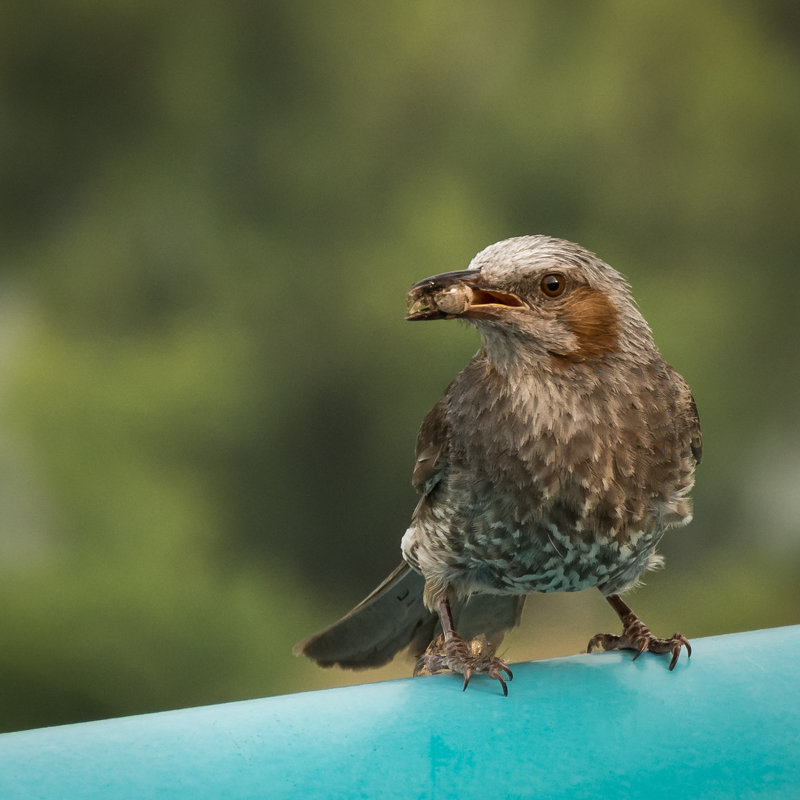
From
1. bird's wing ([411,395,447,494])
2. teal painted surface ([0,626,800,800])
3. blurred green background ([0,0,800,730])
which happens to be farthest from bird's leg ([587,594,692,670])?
blurred green background ([0,0,800,730])

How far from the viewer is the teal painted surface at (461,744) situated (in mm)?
873

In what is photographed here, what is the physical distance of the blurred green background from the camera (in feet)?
8.79

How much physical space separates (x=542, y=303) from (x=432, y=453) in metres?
0.24

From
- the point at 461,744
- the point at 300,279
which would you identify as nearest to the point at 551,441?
the point at 461,744

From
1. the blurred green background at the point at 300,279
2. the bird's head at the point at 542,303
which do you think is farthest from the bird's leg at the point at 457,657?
the blurred green background at the point at 300,279

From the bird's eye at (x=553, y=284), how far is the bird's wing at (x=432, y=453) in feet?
0.71

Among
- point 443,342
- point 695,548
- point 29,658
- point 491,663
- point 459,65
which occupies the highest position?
point 459,65

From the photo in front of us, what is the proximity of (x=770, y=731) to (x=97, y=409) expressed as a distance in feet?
6.61

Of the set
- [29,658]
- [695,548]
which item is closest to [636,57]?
[695,548]

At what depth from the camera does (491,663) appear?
1.18 metres

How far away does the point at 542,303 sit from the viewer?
1.17 meters

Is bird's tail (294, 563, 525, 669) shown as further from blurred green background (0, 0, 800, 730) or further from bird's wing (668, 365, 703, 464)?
blurred green background (0, 0, 800, 730)

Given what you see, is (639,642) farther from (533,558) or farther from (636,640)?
(533,558)

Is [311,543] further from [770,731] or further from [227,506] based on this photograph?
[770,731]
